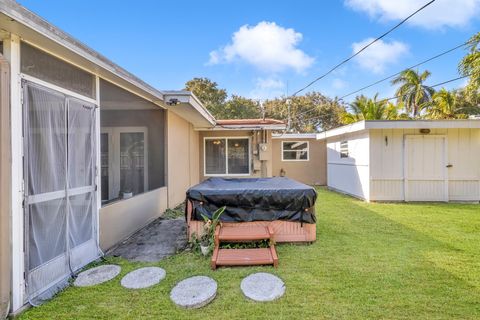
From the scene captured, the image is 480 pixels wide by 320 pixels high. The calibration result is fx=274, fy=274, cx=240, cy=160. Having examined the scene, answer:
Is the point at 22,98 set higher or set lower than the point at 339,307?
higher

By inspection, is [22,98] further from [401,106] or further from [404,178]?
[401,106]

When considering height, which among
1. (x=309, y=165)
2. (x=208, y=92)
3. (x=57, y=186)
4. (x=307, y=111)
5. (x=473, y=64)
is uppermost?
(x=208, y=92)

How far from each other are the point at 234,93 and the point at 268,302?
80.8ft

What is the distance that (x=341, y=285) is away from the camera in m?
3.08

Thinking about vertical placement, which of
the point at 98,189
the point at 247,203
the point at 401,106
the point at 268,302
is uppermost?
the point at 401,106

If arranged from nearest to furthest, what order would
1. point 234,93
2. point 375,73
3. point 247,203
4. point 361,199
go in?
point 247,203
point 361,199
point 375,73
point 234,93

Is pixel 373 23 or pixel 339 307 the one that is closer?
pixel 339 307

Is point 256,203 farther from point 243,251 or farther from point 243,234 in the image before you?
point 243,251

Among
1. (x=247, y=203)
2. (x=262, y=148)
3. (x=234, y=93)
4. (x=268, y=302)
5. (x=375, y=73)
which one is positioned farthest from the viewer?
(x=234, y=93)

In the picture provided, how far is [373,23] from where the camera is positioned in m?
10.6

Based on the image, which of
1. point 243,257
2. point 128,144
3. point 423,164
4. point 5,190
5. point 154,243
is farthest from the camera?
point 423,164

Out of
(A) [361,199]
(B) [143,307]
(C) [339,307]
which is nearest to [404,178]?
(A) [361,199]

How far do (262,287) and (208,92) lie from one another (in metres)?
22.4

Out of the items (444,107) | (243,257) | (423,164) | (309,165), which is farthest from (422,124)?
(444,107)
